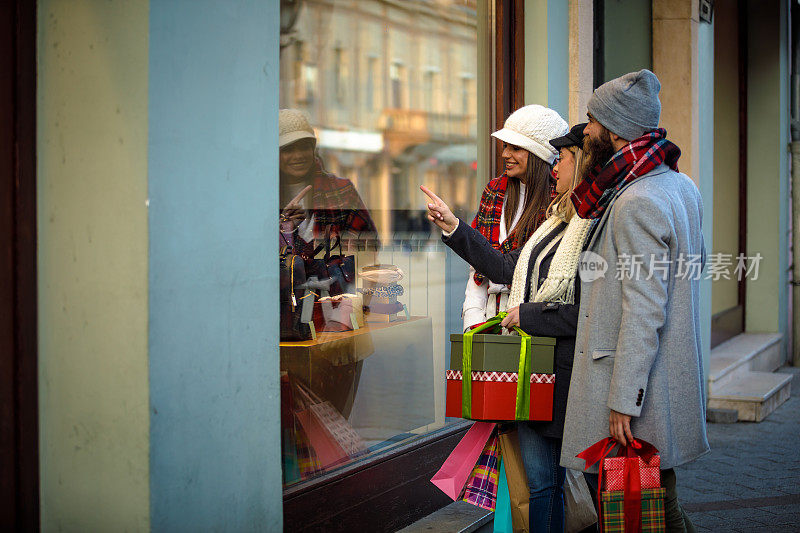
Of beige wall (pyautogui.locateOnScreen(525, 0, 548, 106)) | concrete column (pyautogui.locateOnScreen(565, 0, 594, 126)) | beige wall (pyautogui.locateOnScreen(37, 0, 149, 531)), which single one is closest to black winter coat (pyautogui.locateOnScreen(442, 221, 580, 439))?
beige wall (pyautogui.locateOnScreen(37, 0, 149, 531))

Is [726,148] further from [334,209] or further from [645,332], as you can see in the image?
[645,332]

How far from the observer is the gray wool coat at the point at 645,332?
2.79 metres

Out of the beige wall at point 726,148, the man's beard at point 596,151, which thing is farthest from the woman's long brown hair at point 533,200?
the beige wall at point 726,148

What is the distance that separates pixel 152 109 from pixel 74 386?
0.86 meters

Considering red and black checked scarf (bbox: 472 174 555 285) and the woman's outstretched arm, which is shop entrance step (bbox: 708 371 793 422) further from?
the woman's outstretched arm

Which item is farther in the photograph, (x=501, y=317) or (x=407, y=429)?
(x=407, y=429)

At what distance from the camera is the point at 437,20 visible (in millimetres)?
4777

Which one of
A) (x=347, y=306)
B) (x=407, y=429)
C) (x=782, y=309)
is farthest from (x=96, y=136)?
(x=782, y=309)

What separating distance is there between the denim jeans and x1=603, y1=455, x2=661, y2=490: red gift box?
440mm

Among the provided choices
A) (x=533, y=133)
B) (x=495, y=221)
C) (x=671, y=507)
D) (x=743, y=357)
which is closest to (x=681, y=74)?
(x=743, y=357)

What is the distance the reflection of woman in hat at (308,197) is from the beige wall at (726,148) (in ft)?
20.6

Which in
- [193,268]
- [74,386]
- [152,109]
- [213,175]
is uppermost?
[152,109]

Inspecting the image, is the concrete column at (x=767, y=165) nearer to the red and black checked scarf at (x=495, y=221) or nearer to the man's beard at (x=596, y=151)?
the red and black checked scarf at (x=495, y=221)

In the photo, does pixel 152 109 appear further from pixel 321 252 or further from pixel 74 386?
pixel 321 252
